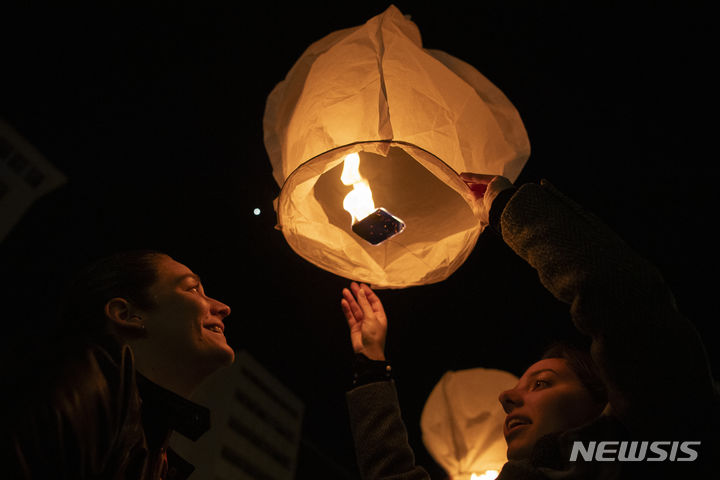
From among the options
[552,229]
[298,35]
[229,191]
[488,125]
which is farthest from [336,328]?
[552,229]

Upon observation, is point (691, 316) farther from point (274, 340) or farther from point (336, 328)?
point (274, 340)

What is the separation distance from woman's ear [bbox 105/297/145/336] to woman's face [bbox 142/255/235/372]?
0.08 feet

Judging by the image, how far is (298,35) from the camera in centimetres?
293

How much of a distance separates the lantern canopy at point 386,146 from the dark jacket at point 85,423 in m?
0.89

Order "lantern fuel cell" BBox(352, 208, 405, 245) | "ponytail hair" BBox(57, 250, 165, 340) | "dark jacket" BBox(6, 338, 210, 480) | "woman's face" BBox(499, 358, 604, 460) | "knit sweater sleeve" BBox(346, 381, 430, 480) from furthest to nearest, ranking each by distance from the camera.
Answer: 1. "knit sweater sleeve" BBox(346, 381, 430, 480)
2. "lantern fuel cell" BBox(352, 208, 405, 245)
3. "woman's face" BBox(499, 358, 604, 460)
4. "ponytail hair" BBox(57, 250, 165, 340)
5. "dark jacket" BBox(6, 338, 210, 480)

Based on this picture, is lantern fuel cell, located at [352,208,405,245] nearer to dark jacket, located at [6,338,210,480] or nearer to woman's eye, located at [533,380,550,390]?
woman's eye, located at [533,380,550,390]

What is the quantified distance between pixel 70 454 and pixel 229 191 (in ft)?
7.93

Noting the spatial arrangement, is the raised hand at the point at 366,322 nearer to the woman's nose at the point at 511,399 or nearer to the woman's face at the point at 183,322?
the woman's nose at the point at 511,399

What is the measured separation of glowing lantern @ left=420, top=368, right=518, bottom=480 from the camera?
286 centimetres

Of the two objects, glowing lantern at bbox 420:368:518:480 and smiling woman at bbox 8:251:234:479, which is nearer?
smiling woman at bbox 8:251:234:479

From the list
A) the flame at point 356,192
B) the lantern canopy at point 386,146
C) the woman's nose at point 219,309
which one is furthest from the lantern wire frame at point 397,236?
the woman's nose at point 219,309

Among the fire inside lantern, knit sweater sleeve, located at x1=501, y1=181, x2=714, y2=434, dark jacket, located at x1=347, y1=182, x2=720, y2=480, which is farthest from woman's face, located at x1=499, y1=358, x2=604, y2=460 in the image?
the fire inside lantern

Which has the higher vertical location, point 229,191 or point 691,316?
point 229,191

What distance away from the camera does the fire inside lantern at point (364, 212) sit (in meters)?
1.91
